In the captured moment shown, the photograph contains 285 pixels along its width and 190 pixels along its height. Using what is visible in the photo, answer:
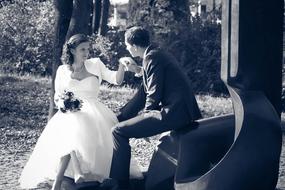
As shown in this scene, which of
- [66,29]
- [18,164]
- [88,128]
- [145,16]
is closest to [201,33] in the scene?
[145,16]

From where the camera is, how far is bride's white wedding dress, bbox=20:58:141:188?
23.1 feet

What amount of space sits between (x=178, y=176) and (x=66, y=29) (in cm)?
510

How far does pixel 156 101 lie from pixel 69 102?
3.80 ft

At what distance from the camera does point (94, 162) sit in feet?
23.2

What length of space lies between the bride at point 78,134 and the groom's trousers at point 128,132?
0.50 metres

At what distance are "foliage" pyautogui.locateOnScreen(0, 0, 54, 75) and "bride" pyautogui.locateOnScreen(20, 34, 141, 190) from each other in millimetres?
10761

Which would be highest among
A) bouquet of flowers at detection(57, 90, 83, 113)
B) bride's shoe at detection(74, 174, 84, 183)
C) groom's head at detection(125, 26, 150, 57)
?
groom's head at detection(125, 26, 150, 57)

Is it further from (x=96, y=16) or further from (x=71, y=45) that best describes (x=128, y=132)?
(x=96, y=16)

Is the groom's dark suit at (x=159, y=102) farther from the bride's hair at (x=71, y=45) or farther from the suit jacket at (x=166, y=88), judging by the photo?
the bride's hair at (x=71, y=45)

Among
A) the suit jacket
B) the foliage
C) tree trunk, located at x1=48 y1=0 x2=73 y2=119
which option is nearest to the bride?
the suit jacket

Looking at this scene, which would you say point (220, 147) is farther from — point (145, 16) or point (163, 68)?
point (145, 16)

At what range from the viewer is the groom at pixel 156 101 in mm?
6391

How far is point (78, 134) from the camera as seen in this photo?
276 inches

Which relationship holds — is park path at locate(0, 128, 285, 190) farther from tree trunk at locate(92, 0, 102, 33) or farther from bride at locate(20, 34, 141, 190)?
tree trunk at locate(92, 0, 102, 33)
